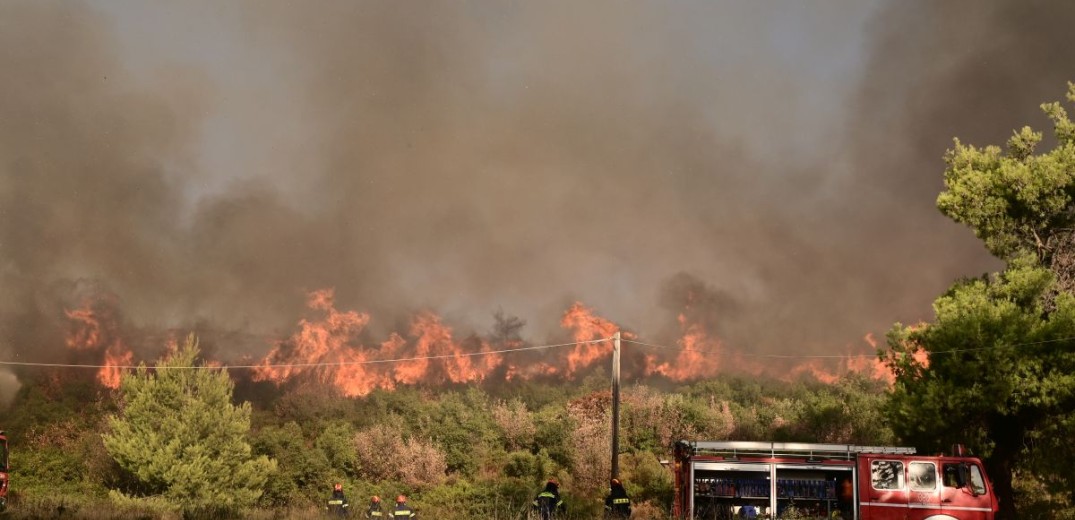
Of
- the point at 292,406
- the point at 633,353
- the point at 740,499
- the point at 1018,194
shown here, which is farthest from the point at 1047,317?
the point at 633,353

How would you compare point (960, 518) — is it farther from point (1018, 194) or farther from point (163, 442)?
point (163, 442)

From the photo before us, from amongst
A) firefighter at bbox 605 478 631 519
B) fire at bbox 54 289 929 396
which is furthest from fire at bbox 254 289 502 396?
firefighter at bbox 605 478 631 519

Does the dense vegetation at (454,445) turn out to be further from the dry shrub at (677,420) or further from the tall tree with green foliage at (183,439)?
the tall tree with green foliage at (183,439)

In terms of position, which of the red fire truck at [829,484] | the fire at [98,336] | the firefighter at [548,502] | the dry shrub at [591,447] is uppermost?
the fire at [98,336]

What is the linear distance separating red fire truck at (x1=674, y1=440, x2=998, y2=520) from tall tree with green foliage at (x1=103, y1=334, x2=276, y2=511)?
30.9 metres

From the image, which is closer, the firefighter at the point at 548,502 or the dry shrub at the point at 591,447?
the firefighter at the point at 548,502

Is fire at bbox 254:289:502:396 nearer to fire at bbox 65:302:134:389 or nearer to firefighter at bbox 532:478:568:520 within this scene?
fire at bbox 65:302:134:389

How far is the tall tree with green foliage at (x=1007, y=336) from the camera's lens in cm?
2358

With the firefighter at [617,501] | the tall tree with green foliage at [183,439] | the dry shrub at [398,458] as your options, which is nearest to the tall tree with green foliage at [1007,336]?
the firefighter at [617,501]

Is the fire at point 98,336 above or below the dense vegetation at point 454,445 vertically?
above

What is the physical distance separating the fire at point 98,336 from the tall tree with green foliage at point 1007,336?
3307 inches

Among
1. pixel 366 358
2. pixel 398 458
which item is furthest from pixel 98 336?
pixel 398 458

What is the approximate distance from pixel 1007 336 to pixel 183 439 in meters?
37.6

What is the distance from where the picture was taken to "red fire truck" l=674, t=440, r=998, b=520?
19.5m
